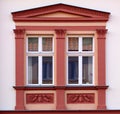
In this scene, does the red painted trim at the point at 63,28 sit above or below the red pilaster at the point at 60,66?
above

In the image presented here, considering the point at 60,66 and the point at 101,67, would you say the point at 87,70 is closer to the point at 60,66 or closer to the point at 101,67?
the point at 101,67

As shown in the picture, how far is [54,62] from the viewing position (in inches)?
903

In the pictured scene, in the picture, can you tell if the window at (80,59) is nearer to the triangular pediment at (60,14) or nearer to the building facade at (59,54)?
the building facade at (59,54)

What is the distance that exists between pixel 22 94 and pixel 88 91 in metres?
2.17

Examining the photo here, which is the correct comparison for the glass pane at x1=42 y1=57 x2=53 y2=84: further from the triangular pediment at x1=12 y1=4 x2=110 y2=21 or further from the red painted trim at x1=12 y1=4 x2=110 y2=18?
the red painted trim at x1=12 y1=4 x2=110 y2=18

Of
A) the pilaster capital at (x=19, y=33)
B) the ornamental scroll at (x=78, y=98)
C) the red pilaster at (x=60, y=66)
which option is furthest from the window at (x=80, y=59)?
the pilaster capital at (x=19, y=33)

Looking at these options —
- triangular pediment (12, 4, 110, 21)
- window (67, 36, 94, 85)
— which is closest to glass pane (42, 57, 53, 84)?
window (67, 36, 94, 85)

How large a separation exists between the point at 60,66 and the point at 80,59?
725 mm

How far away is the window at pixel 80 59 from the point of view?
75.5 ft

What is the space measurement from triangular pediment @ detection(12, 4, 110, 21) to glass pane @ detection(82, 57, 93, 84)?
139cm

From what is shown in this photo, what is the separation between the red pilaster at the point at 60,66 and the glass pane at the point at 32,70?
0.77 metres

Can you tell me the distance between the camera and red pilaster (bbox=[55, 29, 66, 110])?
22.8 metres

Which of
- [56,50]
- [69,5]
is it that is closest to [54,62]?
[56,50]

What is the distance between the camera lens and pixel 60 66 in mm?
22859
